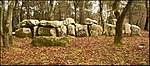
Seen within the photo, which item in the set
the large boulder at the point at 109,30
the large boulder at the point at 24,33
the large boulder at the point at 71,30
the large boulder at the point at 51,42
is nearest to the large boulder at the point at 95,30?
the large boulder at the point at 109,30

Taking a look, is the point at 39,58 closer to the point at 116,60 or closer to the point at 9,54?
the point at 9,54

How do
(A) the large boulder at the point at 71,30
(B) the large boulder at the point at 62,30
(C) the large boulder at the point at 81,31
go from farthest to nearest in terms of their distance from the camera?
(C) the large boulder at the point at 81,31 → (A) the large boulder at the point at 71,30 → (B) the large boulder at the point at 62,30

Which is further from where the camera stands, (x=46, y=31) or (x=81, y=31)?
(x=81, y=31)

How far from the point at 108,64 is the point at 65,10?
3751 centimetres

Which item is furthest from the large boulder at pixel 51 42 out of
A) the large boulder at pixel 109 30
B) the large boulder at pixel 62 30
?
the large boulder at pixel 109 30

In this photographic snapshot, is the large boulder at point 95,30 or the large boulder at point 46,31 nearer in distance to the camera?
the large boulder at point 46,31

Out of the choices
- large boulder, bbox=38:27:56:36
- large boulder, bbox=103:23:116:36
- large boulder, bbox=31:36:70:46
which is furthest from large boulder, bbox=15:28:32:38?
large boulder, bbox=103:23:116:36

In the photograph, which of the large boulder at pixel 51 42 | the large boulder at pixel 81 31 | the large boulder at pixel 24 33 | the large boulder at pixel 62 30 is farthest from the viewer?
the large boulder at pixel 81 31

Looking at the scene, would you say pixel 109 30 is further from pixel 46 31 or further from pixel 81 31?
pixel 46 31

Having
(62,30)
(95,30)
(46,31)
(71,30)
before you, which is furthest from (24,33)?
(95,30)

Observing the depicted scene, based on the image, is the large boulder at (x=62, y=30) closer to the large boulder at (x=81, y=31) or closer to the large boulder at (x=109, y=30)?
the large boulder at (x=81, y=31)

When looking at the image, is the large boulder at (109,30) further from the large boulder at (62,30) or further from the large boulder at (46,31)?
the large boulder at (46,31)

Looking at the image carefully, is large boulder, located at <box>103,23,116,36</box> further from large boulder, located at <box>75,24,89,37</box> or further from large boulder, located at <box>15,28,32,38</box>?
large boulder, located at <box>15,28,32,38</box>

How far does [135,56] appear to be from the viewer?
11828mm
